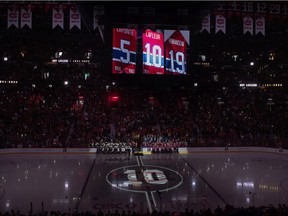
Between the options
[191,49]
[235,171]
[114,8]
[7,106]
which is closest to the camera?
[114,8]

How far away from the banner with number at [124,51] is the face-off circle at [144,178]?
17.7 feet

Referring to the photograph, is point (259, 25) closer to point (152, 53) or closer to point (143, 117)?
point (152, 53)

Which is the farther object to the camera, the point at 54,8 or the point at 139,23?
the point at 54,8

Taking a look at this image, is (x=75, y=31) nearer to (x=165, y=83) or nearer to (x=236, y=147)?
(x=236, y=147)

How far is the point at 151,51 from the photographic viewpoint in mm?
14945

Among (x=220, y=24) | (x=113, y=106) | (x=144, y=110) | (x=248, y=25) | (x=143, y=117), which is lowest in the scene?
(x=143, y=117)

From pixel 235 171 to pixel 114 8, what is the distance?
40.7ft

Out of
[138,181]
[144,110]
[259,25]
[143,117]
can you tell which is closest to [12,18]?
[138,181]

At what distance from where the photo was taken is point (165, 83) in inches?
589

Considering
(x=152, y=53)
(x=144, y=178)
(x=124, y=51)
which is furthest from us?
(x=144, y=178)

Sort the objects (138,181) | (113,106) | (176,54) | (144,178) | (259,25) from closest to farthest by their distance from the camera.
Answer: (176,54) → (138,181) → (144,178) → (259,25) → (113,106)

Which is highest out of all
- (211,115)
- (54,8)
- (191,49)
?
(54,8)

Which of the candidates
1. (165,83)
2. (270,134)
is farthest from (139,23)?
(270,134)

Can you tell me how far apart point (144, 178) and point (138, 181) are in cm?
67
